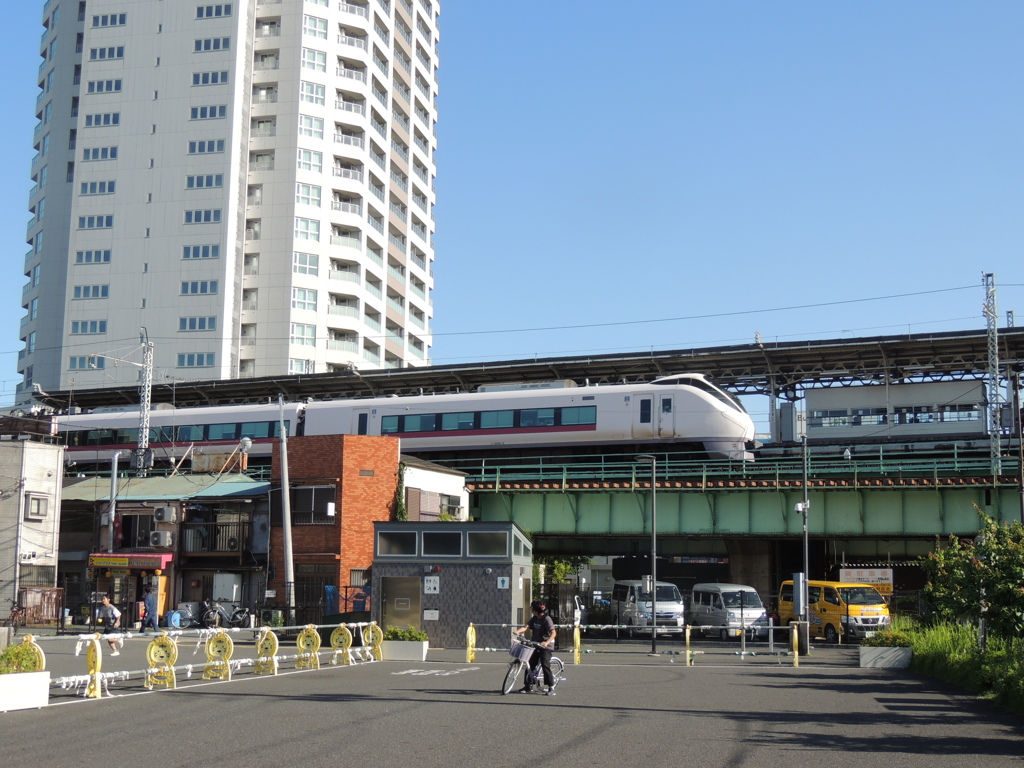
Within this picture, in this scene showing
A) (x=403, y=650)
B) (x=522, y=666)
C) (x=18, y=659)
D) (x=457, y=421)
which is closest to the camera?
(x=18, y=659)

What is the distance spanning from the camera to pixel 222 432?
56.9m

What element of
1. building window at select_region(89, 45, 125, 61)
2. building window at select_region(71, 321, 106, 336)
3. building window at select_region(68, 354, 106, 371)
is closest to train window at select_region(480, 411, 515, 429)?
building window at select_region(68, 354, 106, 371)

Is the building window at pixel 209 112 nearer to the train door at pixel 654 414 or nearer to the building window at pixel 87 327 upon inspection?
the building window at pixel 87 327

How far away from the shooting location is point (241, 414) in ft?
185

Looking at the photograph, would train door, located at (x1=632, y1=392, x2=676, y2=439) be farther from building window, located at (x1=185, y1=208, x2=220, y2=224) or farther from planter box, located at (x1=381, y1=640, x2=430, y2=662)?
building window, located at (x1=185, y1=208, x2=220, y2=224)

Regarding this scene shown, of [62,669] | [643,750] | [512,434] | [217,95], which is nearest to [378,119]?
[217,95]

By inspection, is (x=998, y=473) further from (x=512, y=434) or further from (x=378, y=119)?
(x=378, y=119)

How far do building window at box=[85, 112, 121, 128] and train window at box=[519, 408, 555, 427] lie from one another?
65549 mm

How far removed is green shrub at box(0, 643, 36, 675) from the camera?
1608 cm

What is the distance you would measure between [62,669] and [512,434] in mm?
28131

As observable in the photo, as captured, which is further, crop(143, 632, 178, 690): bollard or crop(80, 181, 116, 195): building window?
crop(80, 181, 116, 195): building window

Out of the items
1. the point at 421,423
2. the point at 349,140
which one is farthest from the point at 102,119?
the point at 421,423

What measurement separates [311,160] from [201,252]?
42.0ft

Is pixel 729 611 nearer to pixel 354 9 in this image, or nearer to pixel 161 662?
pixel 161 662
